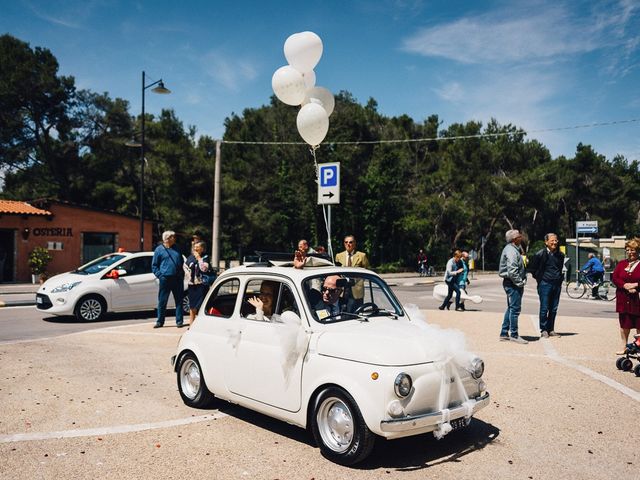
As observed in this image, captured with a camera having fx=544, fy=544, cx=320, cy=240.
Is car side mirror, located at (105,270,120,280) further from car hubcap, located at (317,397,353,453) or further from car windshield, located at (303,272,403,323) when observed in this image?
car hubcap, located at (317,397,353,453)

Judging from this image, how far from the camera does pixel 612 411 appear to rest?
591 centimetres

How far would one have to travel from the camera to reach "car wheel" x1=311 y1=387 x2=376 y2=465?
419 centimetres

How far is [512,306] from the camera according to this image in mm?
10102

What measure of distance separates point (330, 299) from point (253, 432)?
1.48 metres

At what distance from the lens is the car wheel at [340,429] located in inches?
165

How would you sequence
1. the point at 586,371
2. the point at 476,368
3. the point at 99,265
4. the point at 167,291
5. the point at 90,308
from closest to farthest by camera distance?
the point at 476,368
the point at 586,371
the point at 167,291
the point at 90,308
the point at 99,265

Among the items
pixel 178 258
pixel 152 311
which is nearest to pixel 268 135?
pixel 152 311

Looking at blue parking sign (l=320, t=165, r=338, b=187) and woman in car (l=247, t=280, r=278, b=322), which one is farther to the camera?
blue parking sign (l=320, t=165, r=338, b=187)

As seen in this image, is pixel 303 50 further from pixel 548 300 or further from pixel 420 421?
pixel 420 421

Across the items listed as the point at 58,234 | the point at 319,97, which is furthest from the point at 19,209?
the point at 319,97

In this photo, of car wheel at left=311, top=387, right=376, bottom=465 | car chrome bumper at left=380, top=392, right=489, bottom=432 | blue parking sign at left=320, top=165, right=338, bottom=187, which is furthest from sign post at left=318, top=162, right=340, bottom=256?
car chrome bumper at left=380, top=392, right=489, bottom=432

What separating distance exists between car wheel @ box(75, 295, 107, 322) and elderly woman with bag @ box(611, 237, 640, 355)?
1105 centimetres

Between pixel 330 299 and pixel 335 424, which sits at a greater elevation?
pixel 330 299

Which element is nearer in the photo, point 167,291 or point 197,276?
point 197,276
